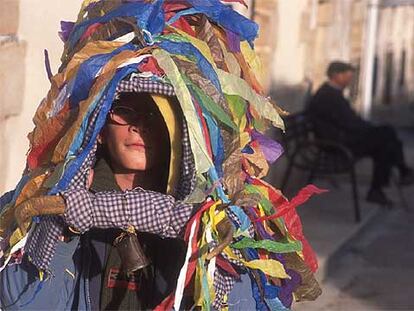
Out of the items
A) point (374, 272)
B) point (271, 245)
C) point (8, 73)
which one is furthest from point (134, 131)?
point (374, 272)

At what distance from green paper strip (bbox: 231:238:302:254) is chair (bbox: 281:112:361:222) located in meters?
6.63

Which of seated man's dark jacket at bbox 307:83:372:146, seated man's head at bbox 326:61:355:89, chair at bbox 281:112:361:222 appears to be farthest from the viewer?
seated man's head at bbox 326:61:355:89

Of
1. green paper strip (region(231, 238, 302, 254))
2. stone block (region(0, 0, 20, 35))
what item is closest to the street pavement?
stone block (region(0, 0, 20, 35))

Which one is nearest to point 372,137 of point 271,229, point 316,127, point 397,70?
point 316,127

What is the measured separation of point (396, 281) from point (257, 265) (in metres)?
5.63

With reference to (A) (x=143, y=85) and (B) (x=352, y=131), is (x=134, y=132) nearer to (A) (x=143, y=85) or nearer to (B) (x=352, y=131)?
(A) (x=143, y=85)

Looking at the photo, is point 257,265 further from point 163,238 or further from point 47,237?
point 47,237

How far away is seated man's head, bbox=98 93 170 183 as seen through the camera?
2.53 meters

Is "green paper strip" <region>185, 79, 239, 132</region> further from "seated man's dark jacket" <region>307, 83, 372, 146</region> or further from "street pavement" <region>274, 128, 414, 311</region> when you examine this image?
"seated man's dark jacket" <region>307, 83, 372, 146</region>

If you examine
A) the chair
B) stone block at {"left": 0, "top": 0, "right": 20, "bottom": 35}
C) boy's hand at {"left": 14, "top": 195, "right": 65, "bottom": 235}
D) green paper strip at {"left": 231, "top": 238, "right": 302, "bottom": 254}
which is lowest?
the chair

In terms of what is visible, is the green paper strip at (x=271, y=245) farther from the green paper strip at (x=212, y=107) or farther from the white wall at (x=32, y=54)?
the white wall at (x=32, y=54)

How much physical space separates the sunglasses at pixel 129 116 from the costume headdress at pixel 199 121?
85 millimetres

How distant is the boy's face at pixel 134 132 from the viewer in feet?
8.30

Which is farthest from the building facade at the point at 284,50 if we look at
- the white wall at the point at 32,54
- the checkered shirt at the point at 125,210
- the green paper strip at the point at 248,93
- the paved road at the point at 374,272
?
the paved road at the point at 374,272
